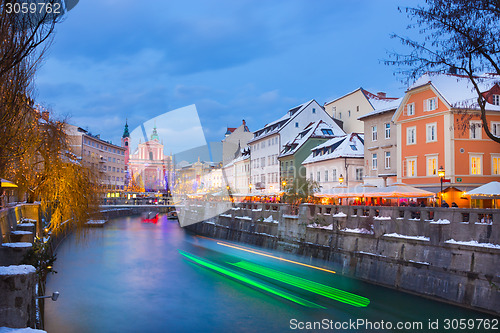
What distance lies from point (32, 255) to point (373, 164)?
1436 inches

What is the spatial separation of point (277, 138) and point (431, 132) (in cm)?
3525

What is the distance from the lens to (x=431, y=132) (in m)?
36.2

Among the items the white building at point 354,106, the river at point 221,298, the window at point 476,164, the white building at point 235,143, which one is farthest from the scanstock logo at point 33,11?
the white building at point 235,143

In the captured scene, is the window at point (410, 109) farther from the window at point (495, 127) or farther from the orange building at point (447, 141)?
the window at point (495, 127)

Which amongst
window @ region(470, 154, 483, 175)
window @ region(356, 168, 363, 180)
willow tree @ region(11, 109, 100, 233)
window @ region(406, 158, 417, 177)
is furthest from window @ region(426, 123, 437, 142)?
willow tree @ region(11, 109, 100, 233)

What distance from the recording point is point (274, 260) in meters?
34.9

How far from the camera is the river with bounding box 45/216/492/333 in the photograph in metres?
19.3

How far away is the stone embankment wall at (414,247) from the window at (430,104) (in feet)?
42.4

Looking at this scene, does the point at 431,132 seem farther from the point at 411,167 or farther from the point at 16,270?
the point at 16,270

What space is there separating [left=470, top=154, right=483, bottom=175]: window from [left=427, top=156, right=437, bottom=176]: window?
2585 mm

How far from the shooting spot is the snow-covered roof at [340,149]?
5028 cm

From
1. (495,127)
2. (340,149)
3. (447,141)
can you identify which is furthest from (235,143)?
(495,127)

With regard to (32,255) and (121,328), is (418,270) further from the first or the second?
(32,255)

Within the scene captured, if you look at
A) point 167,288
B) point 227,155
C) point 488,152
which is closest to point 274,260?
point 167,288
